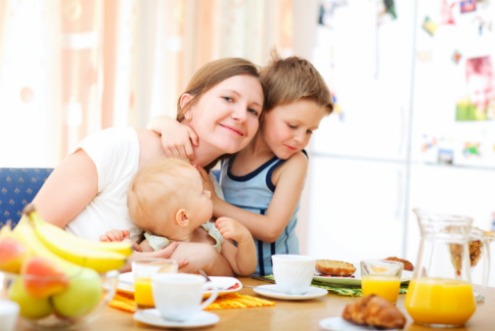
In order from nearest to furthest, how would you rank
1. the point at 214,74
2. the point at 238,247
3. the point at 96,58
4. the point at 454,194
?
the point at 238,247 < the point at 214,74 < the point at 96,58 < the point at 454,194

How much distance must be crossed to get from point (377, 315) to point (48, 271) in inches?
18.9

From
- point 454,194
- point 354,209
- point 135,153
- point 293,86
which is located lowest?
point 354,209

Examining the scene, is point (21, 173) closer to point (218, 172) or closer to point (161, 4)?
point (218, 172)

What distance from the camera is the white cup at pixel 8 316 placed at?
0.93 metres

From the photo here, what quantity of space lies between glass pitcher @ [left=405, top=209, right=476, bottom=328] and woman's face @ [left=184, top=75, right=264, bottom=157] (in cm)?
79

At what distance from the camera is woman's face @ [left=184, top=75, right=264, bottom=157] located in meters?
1.94

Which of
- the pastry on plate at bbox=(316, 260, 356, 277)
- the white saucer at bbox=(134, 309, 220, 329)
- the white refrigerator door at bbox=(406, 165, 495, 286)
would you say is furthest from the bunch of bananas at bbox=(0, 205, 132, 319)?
the white refrigerator door at bbox=(406, 165, 495, 286)

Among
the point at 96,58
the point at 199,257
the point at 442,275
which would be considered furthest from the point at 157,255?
the point at 96,58

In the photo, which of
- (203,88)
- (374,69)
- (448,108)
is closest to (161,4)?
(374,69)

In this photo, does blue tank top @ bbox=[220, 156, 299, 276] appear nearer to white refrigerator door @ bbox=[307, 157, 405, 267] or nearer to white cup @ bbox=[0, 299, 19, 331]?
white cup @ bbox=[0, 299, 19, 331]

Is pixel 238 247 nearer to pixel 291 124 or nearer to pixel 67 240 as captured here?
pixel 291 124

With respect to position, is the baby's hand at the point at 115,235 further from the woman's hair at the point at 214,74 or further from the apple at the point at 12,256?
the apple at the point at 12,256

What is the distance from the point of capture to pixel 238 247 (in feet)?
5.63

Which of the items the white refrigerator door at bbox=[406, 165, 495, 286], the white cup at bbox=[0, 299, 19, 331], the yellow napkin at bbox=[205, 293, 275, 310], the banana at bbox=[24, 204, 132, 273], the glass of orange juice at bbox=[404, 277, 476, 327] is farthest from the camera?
the white refrigerator door at bbox=[406, 165, 495, 286]
